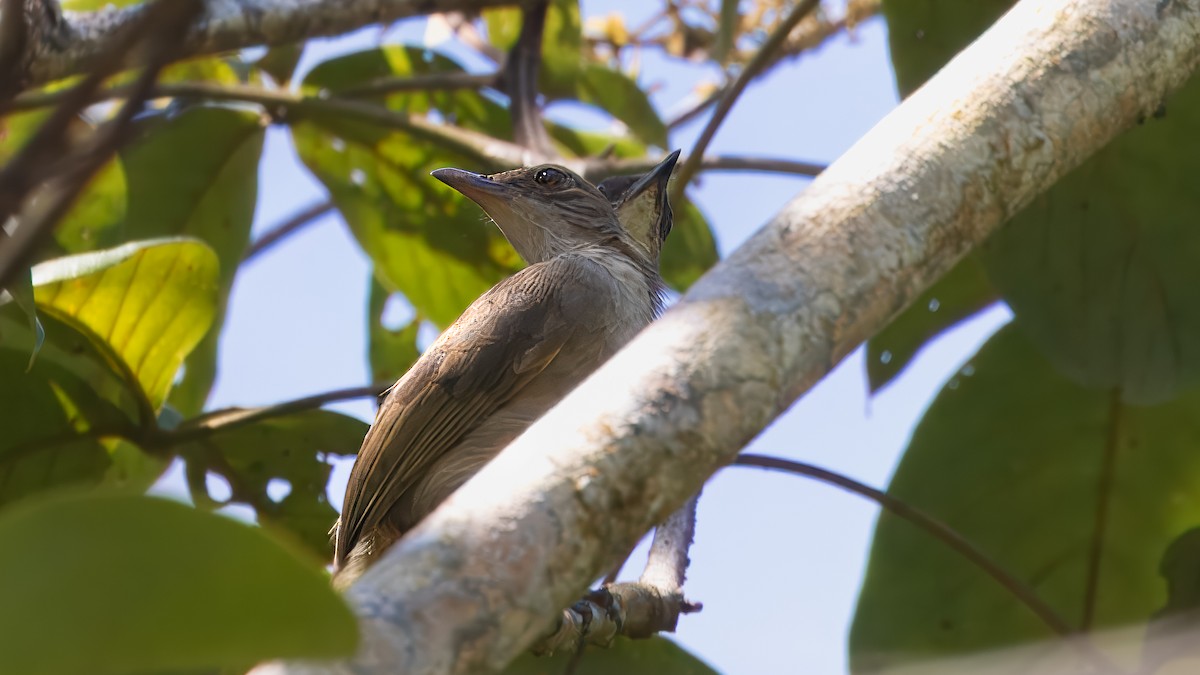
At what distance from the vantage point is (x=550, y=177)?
437 cm

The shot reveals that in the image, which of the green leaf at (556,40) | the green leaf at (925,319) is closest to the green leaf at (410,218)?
the green leaf at (556,40)

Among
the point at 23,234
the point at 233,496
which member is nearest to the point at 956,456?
the point at 233,496

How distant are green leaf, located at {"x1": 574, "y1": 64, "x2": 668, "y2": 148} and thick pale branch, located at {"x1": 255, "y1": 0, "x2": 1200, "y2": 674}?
2.54 meters

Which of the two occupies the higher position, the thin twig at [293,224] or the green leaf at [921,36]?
the thin twig at [293,224]

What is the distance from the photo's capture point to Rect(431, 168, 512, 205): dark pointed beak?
4160 millimetres

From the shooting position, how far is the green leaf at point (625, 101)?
5.00 metres

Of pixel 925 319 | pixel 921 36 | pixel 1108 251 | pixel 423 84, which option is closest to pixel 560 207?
pixel 423 84

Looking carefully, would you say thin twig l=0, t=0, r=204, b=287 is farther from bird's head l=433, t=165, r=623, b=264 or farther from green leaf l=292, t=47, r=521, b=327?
green leaf l=292, t=47, r=521, b=327

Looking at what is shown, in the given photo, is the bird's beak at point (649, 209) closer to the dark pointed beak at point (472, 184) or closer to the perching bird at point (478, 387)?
the dark pointed beak at point (472, 184)

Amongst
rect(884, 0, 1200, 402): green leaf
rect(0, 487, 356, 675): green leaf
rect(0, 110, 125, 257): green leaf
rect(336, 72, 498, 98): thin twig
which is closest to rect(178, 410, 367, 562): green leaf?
rect(0, 110, 125, 257): green leaf

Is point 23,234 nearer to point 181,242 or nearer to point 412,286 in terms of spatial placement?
point 181,242

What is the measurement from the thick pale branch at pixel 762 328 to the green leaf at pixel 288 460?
7.43 feet

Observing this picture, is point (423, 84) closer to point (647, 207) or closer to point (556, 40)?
point (556, 40)

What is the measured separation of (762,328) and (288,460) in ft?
8.47
